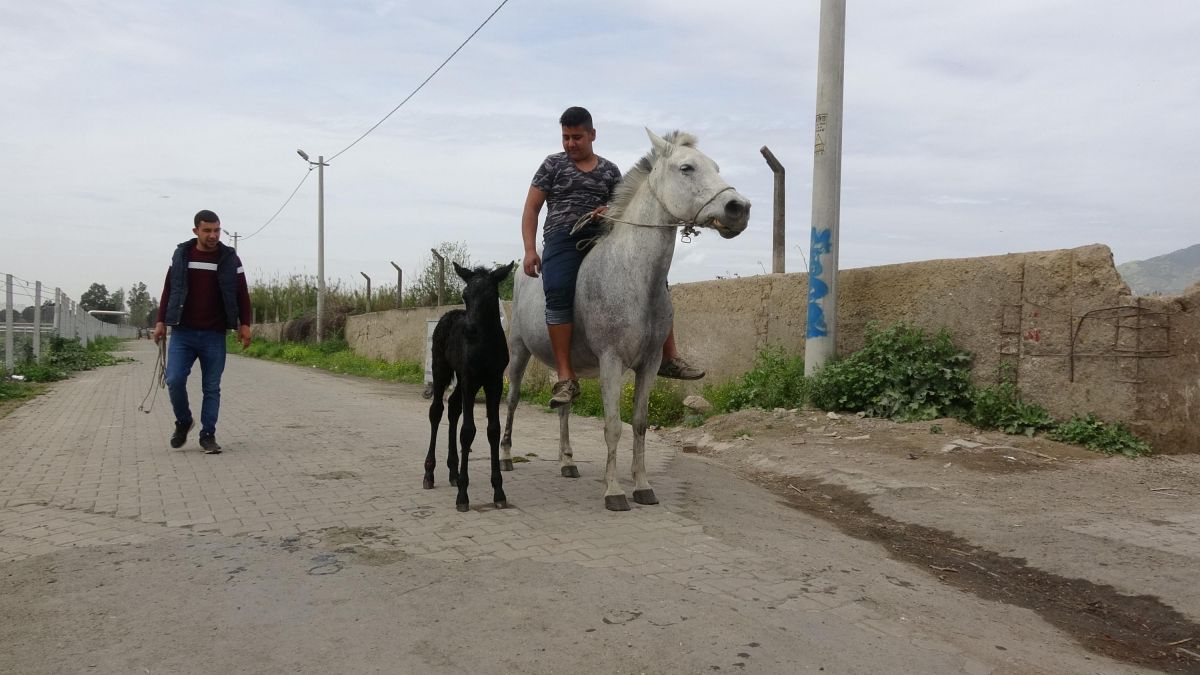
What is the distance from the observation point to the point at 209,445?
689 centimetres

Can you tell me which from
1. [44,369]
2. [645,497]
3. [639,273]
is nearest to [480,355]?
[639,273]

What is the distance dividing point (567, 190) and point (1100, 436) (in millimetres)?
4436

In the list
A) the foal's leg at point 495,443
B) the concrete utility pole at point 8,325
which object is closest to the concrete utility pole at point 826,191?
the foal's leg at point 495,443

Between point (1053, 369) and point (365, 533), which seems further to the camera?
point (1053, 369)

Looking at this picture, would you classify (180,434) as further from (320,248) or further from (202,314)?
(320,248)

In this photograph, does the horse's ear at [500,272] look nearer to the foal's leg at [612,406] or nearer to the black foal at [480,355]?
the black foal at [480,355]

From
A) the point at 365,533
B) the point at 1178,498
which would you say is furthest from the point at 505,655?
the point at 1178,498

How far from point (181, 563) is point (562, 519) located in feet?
6.41

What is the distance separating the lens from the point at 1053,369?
252 inches

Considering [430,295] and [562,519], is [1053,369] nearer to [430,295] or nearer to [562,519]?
[562,519]

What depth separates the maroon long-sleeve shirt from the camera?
6797mm

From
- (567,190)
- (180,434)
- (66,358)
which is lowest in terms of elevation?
(180,434)

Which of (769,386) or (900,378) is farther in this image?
(769,386)

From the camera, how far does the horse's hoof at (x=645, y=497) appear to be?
196 inches
